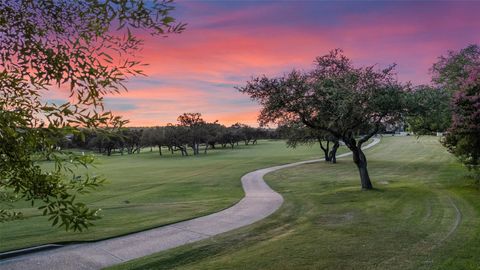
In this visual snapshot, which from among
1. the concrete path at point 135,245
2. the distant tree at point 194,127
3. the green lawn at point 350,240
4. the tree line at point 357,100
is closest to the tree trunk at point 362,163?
the tree line at point 357,100

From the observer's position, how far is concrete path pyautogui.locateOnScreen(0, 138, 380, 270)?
33.9 feet

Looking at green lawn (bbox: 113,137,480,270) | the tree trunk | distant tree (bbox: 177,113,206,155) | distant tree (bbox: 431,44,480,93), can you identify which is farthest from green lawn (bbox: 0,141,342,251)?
distant tree (bbox: 177,113,206,155)

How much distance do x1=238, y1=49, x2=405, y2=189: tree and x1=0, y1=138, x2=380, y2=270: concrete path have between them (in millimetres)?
6032

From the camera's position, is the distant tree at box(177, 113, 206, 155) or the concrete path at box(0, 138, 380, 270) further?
the distant tree at box(177, 113, 206, 155)

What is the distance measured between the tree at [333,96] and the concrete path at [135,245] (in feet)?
19.8

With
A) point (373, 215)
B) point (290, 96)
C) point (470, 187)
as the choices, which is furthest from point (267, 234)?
point (470, 187)

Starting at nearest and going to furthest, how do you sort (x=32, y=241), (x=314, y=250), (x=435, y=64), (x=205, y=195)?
(x=314, y=250), (x=32, y=241), (x=205, y=195), (x=435, y=64)

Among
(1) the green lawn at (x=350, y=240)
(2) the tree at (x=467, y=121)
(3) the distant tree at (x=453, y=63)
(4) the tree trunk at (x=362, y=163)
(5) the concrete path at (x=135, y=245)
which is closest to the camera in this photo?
(1) the green lawn at (x=350, y=240)

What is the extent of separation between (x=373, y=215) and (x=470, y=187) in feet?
35.9

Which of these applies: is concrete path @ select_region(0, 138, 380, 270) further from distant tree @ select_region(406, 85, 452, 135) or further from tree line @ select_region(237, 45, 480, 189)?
distant tree @ select_region(406, 85, 452, 135)

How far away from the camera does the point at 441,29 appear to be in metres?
21.5

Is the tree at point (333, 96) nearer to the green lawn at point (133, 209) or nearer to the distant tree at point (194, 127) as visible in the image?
the green lawn at point (133, 209)

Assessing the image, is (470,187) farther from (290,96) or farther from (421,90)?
(290,96)

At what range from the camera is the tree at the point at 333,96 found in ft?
65.4
